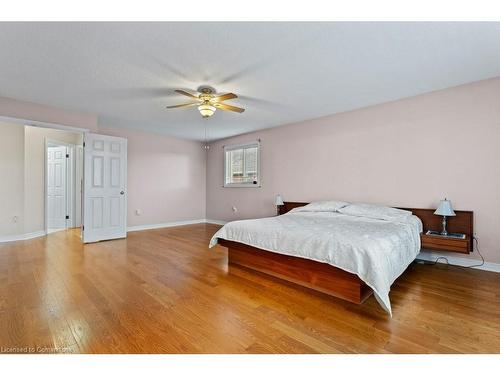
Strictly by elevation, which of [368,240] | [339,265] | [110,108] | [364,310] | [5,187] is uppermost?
[110,108]

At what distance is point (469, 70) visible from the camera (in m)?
2.73

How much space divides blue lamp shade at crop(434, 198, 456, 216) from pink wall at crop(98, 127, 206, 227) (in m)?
5.54

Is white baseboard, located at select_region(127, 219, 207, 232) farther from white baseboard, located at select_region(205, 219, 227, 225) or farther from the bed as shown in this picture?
the bed

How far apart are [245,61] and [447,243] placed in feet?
10.4

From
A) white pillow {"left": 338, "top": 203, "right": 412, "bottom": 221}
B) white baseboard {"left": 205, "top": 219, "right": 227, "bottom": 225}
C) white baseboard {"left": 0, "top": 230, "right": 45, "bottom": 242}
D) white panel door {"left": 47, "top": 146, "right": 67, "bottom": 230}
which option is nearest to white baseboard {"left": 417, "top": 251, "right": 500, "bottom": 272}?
white pillow {"left": 338, "top": 203, "right": 412, "bottom": 221}

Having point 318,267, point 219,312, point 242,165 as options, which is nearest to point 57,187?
point 242,165

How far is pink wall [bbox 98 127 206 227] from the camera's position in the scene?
18.7 feet

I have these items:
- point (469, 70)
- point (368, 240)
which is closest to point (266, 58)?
point (368, 240)

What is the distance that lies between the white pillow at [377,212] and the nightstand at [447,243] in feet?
1.09

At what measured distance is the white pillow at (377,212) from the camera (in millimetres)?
3207

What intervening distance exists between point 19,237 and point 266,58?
5385mm

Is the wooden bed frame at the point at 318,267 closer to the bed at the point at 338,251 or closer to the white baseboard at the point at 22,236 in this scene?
the bed at the point at 338,251
